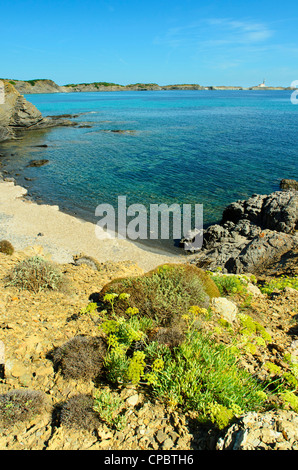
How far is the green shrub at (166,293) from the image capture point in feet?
21.9

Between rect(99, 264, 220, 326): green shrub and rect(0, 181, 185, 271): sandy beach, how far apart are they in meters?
7.33

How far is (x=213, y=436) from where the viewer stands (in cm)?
402

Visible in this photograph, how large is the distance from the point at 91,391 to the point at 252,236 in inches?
614

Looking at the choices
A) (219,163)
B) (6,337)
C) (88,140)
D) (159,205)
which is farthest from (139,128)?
(6,337)

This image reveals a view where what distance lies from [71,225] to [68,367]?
16.6 m

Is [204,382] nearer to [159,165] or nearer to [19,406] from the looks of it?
[19,406]

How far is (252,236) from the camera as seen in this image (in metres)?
18.4

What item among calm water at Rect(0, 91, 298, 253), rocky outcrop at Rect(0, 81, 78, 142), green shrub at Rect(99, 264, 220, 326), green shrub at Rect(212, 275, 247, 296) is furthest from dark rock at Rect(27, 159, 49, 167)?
green shrub at Rect(212, 275, 247, 296)

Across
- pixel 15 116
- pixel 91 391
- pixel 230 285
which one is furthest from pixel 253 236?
pixel 15 116

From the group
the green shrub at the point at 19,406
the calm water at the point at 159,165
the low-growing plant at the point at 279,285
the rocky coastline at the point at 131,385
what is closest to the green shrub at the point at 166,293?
the rocky coastline at the point at 131,385

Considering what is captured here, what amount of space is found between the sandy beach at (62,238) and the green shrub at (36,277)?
235 inches

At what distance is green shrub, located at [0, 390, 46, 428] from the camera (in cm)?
440
